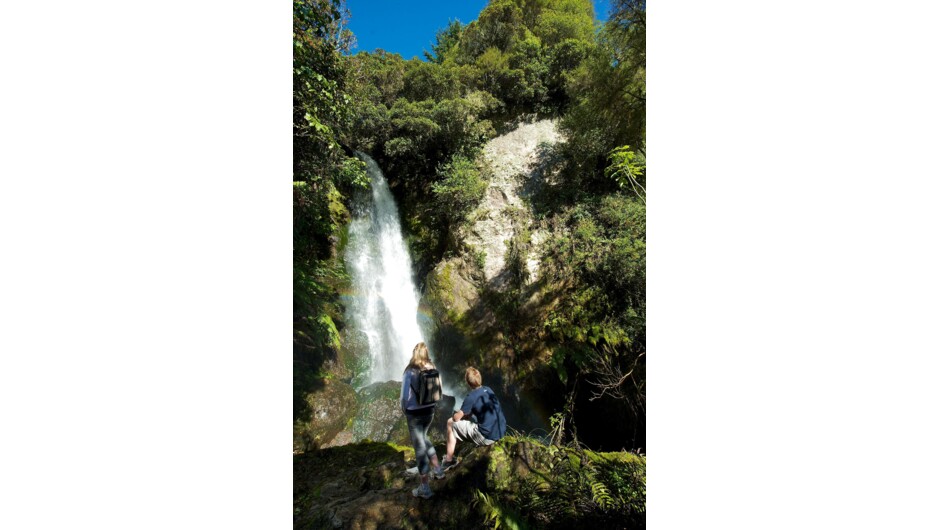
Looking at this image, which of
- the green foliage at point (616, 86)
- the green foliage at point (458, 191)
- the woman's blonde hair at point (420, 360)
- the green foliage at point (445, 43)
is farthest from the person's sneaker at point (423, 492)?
the green foliage at point (445, 43)

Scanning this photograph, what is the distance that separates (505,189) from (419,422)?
582 centimetres

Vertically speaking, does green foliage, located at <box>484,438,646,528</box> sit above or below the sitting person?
below

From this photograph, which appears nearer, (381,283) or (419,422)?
(419,422)

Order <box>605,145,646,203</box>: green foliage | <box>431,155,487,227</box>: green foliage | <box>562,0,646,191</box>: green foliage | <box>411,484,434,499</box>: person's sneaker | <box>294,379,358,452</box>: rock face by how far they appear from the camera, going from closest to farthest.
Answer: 1. <box>411,484,434,499</box>: person's sneaker
2. <box>605,145,646,203</box>: green foliage
3. <box>562,0,646,191</box>: green foliage
4. <box>294,379,358,452</box>: rock face
5. <box>431,155,487,227</box>: green foliage

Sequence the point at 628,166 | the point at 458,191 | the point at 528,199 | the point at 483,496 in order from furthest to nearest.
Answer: the point at 528,199 → the point at 458,191 → the point at 628,166 → the point at 483,496

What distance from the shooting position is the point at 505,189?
291 inches

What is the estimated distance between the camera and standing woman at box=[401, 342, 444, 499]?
2488 millimetres

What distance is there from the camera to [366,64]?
204 inches

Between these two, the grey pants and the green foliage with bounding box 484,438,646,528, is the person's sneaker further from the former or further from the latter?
the green foliage with bounding box 484,438,646,528

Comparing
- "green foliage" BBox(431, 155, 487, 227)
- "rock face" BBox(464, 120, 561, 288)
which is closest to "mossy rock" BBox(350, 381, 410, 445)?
"rock face" BBox(464, 120, 561, 288)

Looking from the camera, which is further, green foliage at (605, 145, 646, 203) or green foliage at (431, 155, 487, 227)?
green foliage at (431, 155, 487, 227)

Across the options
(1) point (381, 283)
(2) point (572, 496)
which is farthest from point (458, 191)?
(2) point (572, 496)

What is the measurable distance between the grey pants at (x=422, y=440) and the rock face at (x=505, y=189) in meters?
4.13

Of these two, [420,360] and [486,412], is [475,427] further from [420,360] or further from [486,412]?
[420,360]
